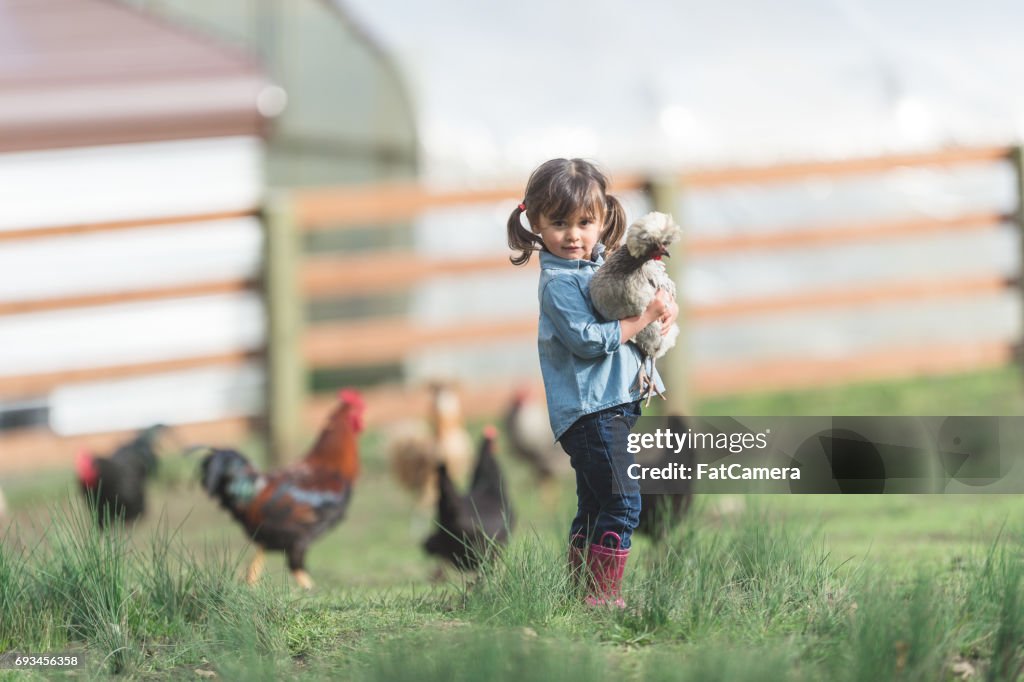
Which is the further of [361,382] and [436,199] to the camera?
[361,382]

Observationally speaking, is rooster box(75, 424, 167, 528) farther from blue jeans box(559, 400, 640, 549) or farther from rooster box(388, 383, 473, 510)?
blue jeans box(559, 400, 640, 549)

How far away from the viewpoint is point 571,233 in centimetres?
253

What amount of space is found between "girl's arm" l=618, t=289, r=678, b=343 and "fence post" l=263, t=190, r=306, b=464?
15.7 feet

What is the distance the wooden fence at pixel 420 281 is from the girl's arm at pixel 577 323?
4504mm

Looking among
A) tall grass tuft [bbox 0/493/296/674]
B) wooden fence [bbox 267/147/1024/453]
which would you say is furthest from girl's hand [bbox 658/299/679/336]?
wooden fence [bbox 267/147/1024/453]

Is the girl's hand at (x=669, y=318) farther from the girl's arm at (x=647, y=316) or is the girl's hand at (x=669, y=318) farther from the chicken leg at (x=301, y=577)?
the chicken leg at (x=301, y=577)

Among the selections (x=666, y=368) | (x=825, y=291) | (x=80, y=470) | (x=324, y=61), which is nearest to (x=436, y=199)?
(x=666, y=368)

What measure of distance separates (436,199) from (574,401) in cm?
484

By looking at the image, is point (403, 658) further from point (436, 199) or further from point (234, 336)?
point (234, 336)

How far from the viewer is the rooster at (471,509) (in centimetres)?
364

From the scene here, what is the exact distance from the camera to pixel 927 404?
7.14 meters

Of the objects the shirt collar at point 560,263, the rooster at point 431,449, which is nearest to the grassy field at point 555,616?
the shirt collar at point 560,263

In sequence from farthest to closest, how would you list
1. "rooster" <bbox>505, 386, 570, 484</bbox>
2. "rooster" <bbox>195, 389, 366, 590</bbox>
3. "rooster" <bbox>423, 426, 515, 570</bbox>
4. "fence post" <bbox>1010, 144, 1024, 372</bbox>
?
"fence post" <bbox>1010, 144, 1024, 372</bbox>, "rooster" <bbox>505, 386, 570, 484</bbox>, "rooster" <bbox>195, 389, 366, 590</bbox>, "rooster" <bbox>423, 426, 515, 570</bbox>

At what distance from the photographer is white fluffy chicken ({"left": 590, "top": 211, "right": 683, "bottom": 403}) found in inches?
91.4
